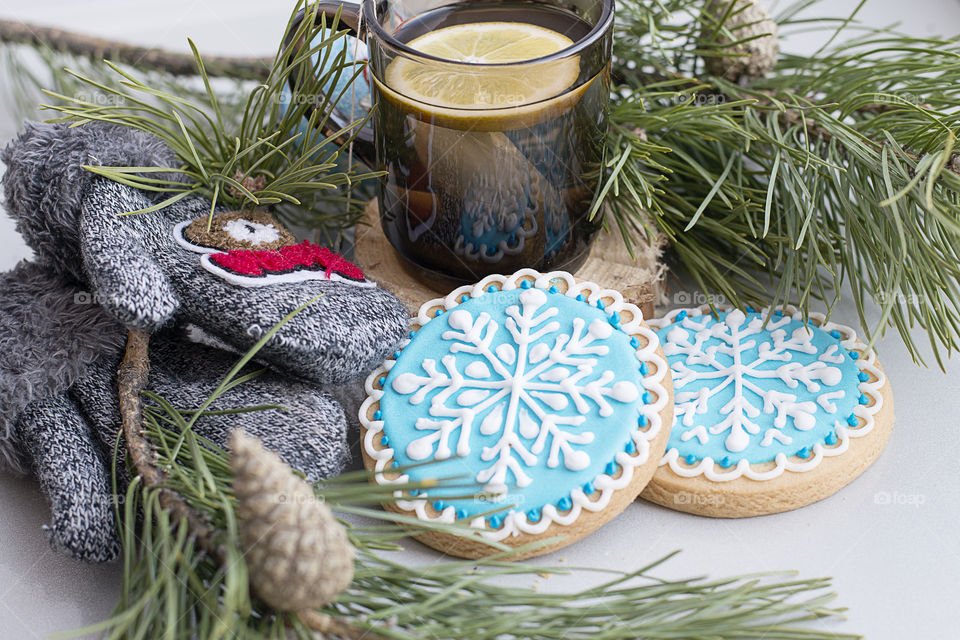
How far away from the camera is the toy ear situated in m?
0.52

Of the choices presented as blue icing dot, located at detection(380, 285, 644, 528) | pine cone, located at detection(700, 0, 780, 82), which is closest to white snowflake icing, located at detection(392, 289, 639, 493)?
blue icing dot, located at detection(380, 285, 644, 528)

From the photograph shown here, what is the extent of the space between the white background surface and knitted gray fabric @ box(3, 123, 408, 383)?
15 cm

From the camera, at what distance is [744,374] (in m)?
0.64

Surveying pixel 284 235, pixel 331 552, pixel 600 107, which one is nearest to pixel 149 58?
pixel 284 235

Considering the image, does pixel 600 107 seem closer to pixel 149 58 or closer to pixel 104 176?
pixel 104 176

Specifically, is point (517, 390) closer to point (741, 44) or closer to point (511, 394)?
point (511, 394)

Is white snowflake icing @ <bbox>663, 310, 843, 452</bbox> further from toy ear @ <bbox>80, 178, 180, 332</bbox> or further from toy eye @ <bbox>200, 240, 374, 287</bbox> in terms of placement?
toy ear @ <bbox>80, 178, 180, 332</bbox>

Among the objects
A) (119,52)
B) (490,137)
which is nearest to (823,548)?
(490,137)

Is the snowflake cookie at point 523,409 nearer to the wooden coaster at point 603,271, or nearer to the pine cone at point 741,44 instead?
the wooden coaster at point 603,271

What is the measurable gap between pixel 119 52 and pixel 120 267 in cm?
54

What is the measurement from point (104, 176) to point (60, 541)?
0.23 m

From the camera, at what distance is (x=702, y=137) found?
70 cm

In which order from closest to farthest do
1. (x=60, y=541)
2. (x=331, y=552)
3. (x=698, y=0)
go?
(x=331, y=552) → (x=60, y=541) → (x=698, y=0)

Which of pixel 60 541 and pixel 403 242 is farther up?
pixel 403 242
